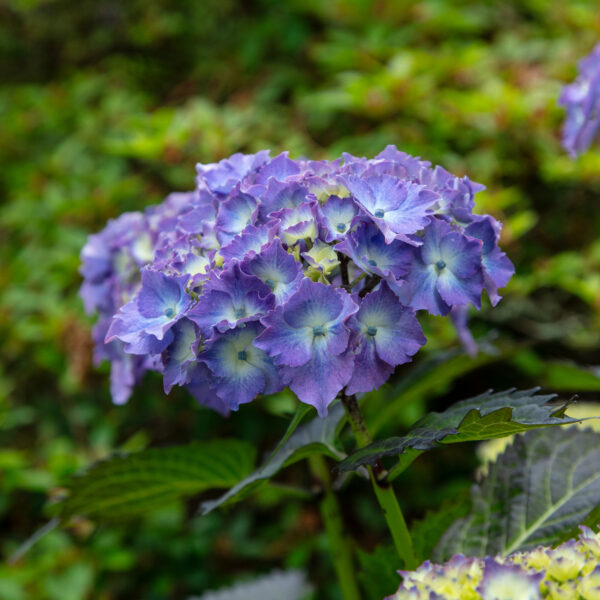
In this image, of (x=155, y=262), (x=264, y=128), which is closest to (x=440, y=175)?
(x=155, y=262)

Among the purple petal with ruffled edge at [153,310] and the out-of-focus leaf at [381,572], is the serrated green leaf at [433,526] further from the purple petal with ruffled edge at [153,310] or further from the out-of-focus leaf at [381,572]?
the purple petal with ruffled edge at [153,310]

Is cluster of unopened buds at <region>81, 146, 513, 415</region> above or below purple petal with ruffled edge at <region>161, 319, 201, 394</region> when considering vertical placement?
above

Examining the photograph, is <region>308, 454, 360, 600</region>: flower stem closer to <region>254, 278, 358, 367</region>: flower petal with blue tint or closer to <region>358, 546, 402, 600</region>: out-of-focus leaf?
<region>358, 546, 402, 600</region>: out-of-focus leaf

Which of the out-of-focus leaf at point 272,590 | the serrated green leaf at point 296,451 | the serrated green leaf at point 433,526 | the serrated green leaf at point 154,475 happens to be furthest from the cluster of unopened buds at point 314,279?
the out-of-focus leaf at point 272,590

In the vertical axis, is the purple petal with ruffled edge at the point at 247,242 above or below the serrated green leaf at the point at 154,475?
above

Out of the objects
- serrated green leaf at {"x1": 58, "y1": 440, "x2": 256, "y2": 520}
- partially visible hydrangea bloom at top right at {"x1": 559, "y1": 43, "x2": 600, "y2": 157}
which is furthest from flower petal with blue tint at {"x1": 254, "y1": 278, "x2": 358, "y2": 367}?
partially visible hydrangea bloom at top right at {"x1": 559, "y1": 43, "x2": 600, "y2": 157}

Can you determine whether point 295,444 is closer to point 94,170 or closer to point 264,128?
point 264,128

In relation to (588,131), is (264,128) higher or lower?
lower
